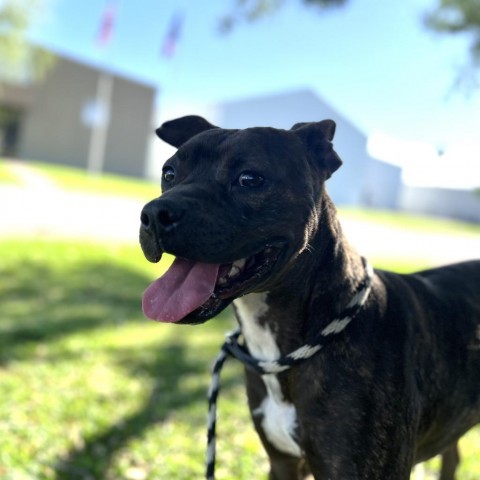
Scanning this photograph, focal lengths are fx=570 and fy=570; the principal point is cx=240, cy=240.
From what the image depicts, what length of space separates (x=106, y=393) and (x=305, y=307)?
9.47 feet

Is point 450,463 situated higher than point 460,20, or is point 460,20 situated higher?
point 460,20

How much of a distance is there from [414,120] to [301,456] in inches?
110

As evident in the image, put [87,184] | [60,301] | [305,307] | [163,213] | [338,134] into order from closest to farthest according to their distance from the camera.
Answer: [163,213]
[305,307]
[338,134]
[60,301]
[87,184]

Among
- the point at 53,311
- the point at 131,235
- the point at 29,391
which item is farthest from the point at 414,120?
the point at 131,235

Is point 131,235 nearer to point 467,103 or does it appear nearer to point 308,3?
point 308,3

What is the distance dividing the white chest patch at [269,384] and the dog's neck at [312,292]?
2cm

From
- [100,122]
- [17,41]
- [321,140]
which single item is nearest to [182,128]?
[321,140]

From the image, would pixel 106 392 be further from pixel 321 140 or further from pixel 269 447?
pixel 321 140

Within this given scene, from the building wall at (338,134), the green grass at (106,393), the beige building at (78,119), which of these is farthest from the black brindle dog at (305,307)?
the beige building at (78,119)

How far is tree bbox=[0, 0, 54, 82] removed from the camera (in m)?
21.0

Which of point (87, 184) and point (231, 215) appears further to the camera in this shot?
point (87, 184)

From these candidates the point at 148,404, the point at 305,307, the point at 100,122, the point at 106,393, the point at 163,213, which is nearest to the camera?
the point at 163,213

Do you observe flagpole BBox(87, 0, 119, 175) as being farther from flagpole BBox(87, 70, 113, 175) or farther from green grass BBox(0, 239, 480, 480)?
green grass BBox(0, 239, 480, 480)

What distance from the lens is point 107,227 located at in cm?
1226
